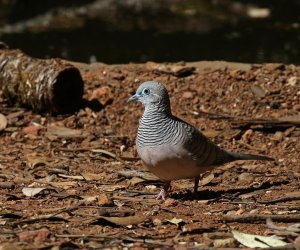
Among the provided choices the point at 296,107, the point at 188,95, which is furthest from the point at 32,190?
the point at 296,107

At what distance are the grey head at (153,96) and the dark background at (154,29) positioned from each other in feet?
16.1

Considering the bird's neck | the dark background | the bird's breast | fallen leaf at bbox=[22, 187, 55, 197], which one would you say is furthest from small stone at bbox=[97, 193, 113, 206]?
the dark background

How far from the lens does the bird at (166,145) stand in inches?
219

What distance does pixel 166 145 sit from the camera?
219 inches

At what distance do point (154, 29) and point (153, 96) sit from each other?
7.46m

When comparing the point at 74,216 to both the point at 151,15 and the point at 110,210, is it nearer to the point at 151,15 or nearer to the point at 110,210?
the point at 110,210

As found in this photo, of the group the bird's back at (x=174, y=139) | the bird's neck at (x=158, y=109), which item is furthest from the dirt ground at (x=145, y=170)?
the bird's neck at (x=158, y=109)

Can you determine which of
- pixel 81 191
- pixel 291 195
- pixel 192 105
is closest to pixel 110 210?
pixel 81 191

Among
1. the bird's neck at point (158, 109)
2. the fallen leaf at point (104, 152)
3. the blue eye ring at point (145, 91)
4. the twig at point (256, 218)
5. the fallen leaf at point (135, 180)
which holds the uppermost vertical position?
the blue eye ring at point (145, 91)

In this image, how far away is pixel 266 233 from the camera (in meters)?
4.70

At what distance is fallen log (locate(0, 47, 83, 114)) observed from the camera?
801cm

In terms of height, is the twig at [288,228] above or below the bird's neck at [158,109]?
below

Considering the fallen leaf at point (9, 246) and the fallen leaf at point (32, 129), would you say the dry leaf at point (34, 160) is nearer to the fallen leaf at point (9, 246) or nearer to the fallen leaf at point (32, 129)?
the fallen leaf at point (32, 129)

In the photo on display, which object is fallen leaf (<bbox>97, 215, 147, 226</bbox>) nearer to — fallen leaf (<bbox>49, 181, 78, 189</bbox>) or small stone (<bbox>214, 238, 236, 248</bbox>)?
small stone (<bbox>214, 238, 236, 248</bbox>)
